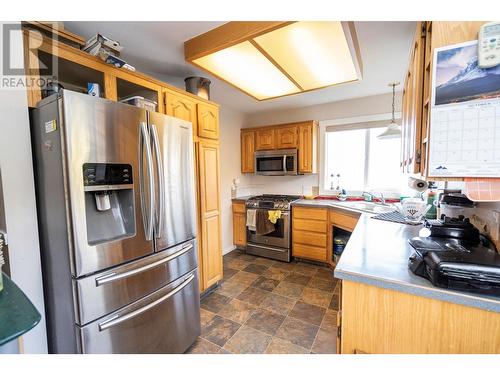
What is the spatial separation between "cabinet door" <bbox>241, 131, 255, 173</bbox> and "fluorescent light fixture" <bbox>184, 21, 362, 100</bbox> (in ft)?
5.16

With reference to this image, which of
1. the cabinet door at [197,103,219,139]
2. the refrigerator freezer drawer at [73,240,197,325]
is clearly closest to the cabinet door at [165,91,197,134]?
the cabinet door at [197,103,219,139]

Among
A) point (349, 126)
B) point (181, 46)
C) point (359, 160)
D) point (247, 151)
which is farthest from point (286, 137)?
point (181, 46)

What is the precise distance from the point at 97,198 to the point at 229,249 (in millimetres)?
2596

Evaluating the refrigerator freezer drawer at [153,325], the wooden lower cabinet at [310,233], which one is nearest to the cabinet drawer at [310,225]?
the wooden lower cabinet at [310,233]

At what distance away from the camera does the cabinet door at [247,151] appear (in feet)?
12.1

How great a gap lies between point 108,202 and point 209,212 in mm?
1135

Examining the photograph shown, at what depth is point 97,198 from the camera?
3.89ft

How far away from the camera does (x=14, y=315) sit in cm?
65

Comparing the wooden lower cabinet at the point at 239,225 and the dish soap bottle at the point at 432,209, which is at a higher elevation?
the dish soap bottle at the point at 432,209

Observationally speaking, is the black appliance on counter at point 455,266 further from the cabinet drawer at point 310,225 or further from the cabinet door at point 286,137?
the cabinet door at point 286,137

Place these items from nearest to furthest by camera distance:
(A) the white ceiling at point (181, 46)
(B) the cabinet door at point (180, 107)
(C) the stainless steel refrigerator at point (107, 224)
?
(C) the stainless steel refrigerator at point (107, 224), (A) the white ceiling at point (181, 46), (B) the cabinet door at point (180, 107)

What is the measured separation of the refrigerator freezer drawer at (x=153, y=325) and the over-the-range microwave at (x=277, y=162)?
85.8 inches

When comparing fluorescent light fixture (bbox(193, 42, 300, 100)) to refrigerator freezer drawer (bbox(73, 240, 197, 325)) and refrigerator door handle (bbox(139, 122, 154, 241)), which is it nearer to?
refrigerator door handle (bbox(139, 122, 154, 241))

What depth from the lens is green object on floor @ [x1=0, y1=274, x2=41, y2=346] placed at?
580 mm
